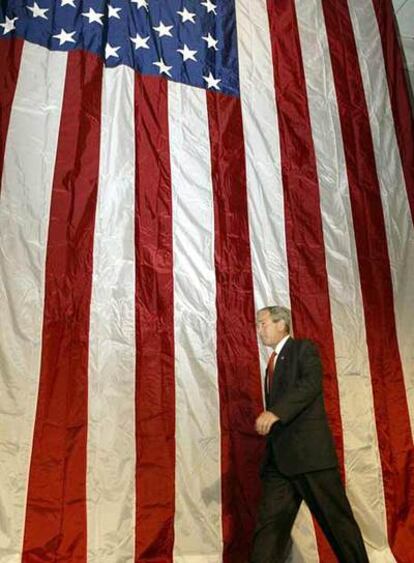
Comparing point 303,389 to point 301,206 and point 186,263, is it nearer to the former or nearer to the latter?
point 186,263

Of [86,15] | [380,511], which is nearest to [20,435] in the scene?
[380,511]

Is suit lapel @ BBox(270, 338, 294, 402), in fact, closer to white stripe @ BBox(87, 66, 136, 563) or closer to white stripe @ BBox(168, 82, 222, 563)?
white stripe @ BBox(168, 82, 222, 563)

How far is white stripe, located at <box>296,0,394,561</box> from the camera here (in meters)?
3.30

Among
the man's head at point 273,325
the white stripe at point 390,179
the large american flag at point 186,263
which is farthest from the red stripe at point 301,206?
the man's head at point 273,325

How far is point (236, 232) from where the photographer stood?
3.64 m

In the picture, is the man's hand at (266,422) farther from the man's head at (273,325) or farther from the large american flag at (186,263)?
the large american flag at (186,263)

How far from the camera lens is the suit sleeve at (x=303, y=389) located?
2.34m

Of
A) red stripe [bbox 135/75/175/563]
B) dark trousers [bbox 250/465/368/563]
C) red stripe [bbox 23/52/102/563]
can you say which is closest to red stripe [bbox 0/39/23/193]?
red stripe [bbox 23/52/102/563]

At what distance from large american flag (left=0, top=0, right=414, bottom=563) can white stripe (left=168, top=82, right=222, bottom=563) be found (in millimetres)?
11

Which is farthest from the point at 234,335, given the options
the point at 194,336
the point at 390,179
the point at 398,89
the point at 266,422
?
the point at 398,89

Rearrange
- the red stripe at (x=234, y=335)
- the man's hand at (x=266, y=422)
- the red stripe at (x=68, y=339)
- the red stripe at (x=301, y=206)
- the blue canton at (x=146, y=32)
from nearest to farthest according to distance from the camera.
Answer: the man's hand at (x=266, y=422), the red stripe at (x=68, y=339), the red stripe at (x=234, y=335), the red stripe at (x=301, y=206), the blue canton at (x=146, y=32)

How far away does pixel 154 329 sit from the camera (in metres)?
3.30

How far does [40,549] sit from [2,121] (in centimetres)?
235

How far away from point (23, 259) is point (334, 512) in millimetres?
2052
